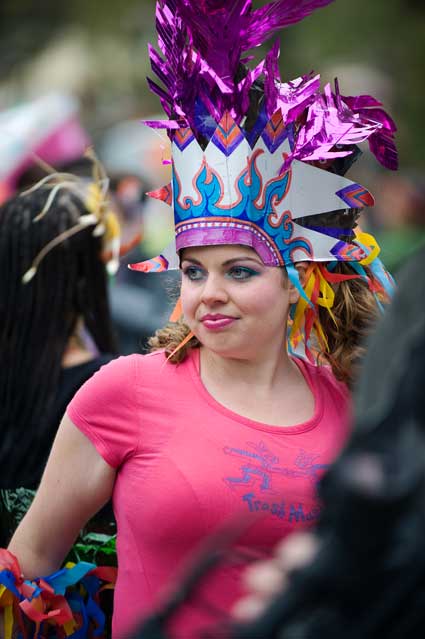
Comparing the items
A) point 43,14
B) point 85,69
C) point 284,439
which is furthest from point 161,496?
point 43,14

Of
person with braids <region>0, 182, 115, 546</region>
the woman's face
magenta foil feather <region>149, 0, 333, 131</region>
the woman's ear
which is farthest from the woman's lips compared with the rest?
person with braids <region>0, 182, 115, 546</region>

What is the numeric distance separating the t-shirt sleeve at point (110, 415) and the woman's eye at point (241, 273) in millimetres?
327

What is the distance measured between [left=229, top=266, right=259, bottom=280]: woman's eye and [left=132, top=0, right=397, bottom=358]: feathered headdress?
0.05 meters

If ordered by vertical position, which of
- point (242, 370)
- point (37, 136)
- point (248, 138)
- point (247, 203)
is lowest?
point (242, 370)

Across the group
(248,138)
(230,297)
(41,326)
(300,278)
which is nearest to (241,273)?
(230,297)

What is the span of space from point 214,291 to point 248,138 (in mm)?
360

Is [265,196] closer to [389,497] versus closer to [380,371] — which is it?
[380,371]

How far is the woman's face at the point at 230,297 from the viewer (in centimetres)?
227

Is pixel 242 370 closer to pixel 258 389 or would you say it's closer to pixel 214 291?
pixel 258 389

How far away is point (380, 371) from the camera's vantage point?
1304mm

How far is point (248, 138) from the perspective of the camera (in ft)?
7.55

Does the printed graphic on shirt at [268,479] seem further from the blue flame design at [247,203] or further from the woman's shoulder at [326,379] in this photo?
the blue flame design at [247,203]

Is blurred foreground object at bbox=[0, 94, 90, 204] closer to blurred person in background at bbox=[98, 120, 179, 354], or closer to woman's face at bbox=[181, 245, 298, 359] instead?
blurred person in background at bbox=[98, 120, 179, 354]

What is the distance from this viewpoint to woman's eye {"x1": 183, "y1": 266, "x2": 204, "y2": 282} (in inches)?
91.4
